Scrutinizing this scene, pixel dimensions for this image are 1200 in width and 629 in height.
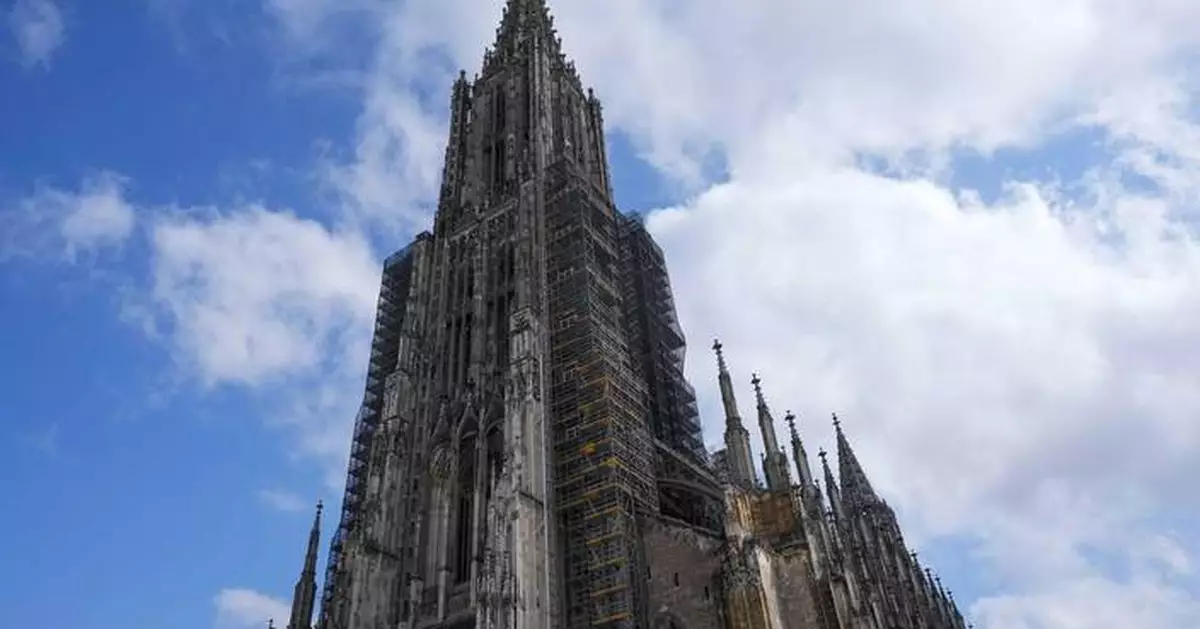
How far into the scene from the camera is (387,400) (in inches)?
1533

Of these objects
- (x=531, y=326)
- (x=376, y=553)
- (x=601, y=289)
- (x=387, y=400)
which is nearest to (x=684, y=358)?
(x=601, y=289)

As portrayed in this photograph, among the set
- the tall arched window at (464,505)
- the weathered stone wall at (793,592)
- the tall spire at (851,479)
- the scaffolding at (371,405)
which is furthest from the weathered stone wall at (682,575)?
the tall spire at (851,479)

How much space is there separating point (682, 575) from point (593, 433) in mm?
6172

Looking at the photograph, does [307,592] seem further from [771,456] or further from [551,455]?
[771,456]

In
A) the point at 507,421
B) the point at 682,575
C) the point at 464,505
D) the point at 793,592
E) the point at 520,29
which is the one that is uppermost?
the point at 520,29

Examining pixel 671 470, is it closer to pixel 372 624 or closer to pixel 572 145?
pixel 372 624

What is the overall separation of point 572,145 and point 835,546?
2647 cm

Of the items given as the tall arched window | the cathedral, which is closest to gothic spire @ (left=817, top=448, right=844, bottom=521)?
the cathedral

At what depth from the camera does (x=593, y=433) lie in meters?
33.3

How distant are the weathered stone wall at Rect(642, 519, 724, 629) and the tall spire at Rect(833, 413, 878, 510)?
1113 inches

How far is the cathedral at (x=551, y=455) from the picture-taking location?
2916 centimetres

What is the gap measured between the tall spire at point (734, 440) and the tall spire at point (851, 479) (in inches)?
946

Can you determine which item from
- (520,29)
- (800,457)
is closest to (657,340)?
(800,457)

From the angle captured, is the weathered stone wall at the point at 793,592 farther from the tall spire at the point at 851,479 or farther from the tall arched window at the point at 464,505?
the tall spire at the point at 851,479
